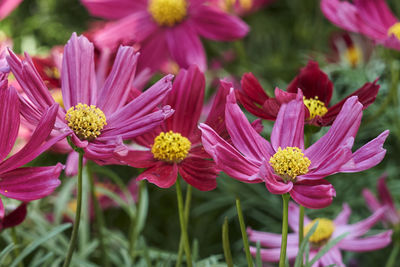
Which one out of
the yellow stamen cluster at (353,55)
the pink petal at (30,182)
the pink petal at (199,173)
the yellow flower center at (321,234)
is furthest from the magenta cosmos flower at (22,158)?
the yellow stamen cluster at (353,55)

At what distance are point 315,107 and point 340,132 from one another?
8 cm

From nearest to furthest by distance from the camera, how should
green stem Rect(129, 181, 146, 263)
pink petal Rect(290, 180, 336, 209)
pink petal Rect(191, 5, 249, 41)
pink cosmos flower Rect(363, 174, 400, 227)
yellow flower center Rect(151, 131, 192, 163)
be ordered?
1. pink petal Rect(290, 180, 336, 209)
2. yellow flower center Rect(151, 131, 192, 163)
3. green stem Rect(129, 181, 146, 263)
4. pink cosmos flower Rect(363, 174, 400, 227)
5. pink petal Rect(191, 5, 249, 41)

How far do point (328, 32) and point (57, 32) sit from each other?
537 millimetres

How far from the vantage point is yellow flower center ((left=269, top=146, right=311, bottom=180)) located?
43 cm

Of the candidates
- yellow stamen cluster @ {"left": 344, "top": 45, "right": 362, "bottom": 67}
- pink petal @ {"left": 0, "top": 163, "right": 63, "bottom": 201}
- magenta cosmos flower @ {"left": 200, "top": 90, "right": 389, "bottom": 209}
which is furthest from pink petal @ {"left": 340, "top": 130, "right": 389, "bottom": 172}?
yellow stamen cluster @ {"left": 344, "top": 45, "right": 362, "bottom": 67}

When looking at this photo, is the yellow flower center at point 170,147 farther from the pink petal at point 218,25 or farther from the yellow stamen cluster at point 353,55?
the yellow stamen cluster at point 353,55

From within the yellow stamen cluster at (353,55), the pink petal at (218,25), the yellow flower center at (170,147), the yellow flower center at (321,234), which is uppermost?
the yellow flower center at (170,147)

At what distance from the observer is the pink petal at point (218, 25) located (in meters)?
Answer: 0.80

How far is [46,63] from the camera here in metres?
0.69

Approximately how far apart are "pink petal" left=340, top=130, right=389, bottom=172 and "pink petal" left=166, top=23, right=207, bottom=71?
38 cm

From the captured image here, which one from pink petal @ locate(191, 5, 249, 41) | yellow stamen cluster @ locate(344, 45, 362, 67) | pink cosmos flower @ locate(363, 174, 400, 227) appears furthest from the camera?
yellow stamen cluster @ locate(344, 45, 362, 67)

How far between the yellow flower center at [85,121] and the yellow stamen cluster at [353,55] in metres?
0.66

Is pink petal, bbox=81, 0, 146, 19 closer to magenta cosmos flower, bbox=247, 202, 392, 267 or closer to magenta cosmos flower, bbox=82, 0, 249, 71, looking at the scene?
magenta cosmos flower, bbox=82, 0, 249, 71

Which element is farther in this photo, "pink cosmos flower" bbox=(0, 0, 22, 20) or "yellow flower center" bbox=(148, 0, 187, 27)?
"yellow flower center" bbox=(148, 0, 187, 27)
